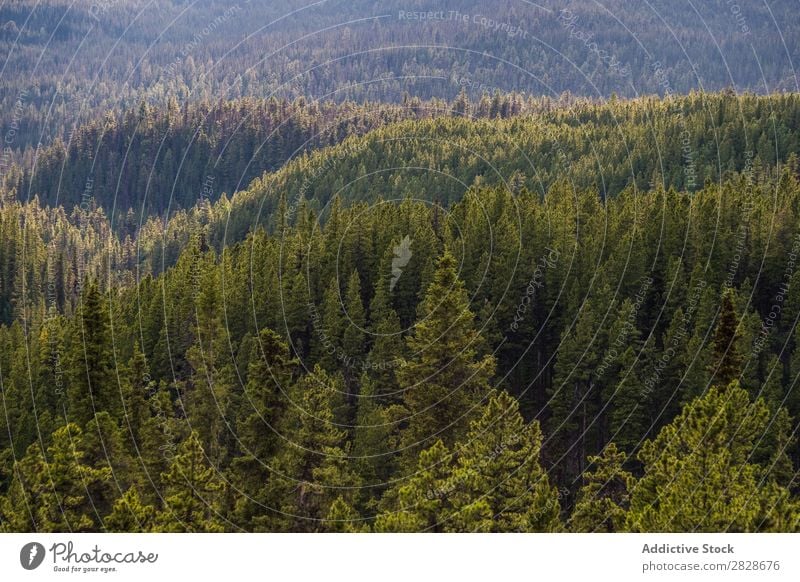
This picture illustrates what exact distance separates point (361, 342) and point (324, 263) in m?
18.9

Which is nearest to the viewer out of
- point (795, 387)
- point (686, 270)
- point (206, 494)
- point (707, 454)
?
point (707, 454)

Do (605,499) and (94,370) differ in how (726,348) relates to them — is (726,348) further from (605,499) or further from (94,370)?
(94,370)

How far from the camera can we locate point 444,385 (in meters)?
75.2

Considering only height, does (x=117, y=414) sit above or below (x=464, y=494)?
above

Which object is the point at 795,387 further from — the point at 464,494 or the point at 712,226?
the point at 464,494

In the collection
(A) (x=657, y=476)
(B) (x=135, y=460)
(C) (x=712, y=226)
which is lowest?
(A) (x=657, y=476)

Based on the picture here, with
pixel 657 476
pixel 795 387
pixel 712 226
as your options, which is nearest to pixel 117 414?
pixel 657 476

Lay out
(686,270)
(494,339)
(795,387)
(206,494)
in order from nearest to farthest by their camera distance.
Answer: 1. (206,494)
2. (795,387)
3. (494,339)
4. (686,270)

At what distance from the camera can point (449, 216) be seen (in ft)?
383

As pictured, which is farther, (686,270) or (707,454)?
(686,270)
